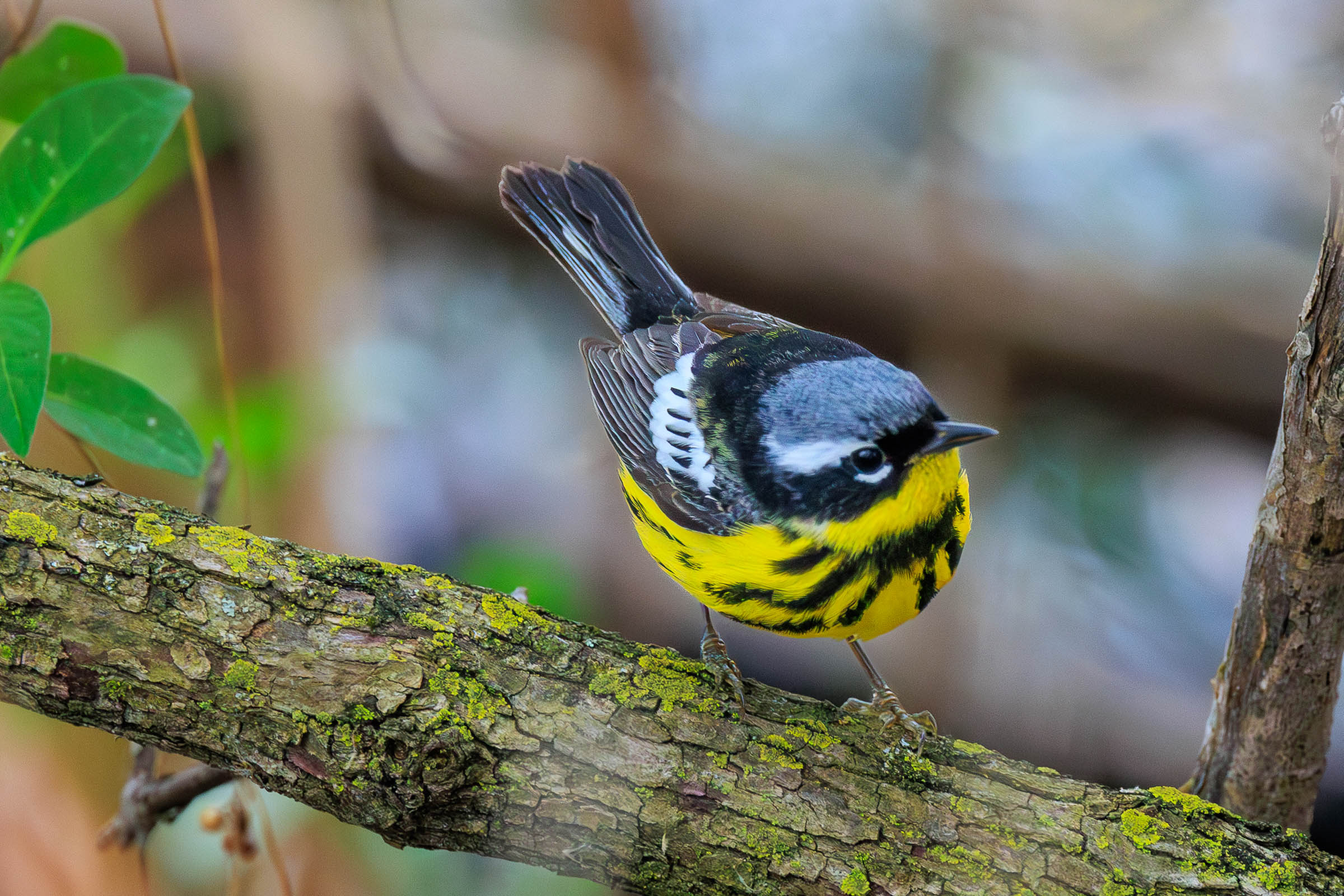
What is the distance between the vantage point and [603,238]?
2373 mm

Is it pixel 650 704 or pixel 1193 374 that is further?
pixel 1193 374

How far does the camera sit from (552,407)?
4098 millimetres

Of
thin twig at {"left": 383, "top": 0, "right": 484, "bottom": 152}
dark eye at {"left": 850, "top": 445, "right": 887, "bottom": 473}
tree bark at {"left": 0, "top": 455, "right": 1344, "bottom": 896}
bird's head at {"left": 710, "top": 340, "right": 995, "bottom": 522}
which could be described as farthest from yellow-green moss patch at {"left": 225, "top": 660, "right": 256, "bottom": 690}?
thin twig at {"left": 383, "top": 0, "right": 484, "bottom": 152}

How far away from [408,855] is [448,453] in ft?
5.61

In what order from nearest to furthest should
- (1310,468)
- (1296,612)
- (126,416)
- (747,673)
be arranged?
1. (1310,468)
2. (1296,612)
3. (126,416)
4. (747,673)

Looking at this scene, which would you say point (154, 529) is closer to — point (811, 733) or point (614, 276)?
point (811, 733)

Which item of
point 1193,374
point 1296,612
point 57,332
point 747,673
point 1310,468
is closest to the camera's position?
point 1310,468

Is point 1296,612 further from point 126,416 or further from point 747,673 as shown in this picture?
point 747,673

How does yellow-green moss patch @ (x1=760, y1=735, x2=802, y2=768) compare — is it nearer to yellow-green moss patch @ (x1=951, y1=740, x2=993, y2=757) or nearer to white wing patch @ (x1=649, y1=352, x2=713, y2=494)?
yellow-green moss patch @ (x1=951, y1=740, x2=993, y2=757)

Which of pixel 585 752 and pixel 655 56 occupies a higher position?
pixel 655 56

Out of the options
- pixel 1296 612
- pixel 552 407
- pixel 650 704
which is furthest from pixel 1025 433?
pixel 650 704

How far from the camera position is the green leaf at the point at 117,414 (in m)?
1.61

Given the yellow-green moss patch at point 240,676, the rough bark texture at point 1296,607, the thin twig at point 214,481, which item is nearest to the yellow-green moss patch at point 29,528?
the yellow-green moss patch at point 240,676

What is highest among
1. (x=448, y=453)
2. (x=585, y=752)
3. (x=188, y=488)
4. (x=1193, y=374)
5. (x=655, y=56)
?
(x=655, y=56)
